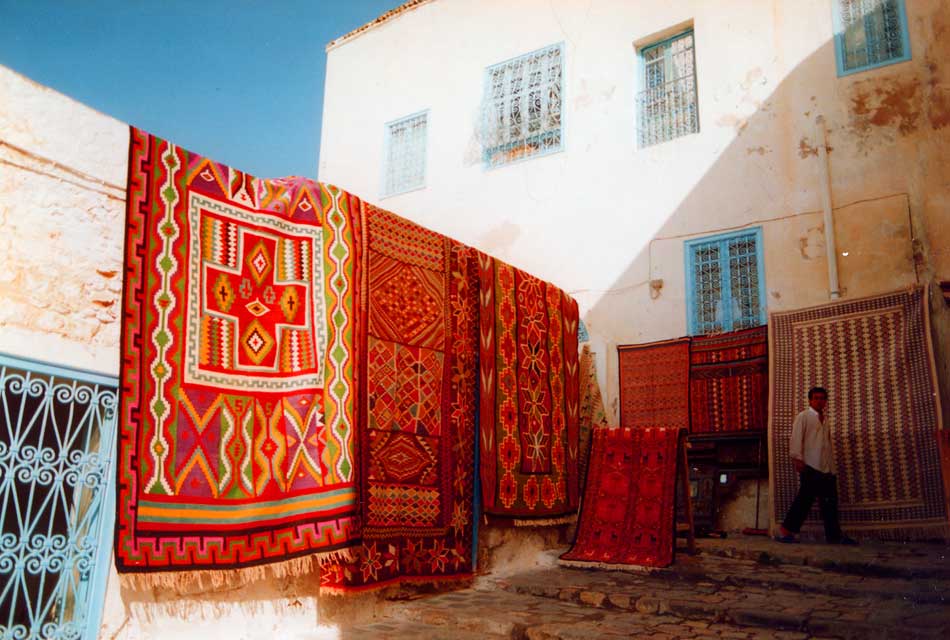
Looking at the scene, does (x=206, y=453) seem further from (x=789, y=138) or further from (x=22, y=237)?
(x=789, y=138)

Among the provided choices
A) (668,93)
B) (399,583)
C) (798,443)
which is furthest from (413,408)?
(668,93)

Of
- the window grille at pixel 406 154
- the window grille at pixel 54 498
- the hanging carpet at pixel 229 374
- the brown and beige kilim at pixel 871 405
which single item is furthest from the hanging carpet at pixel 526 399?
the window grille at pixel 406 154

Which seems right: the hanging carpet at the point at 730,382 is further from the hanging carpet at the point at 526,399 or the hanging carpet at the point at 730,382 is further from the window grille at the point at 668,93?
the window grille at the point at 668,93

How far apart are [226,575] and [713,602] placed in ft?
8.45

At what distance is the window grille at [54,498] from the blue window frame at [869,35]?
24.6 ft

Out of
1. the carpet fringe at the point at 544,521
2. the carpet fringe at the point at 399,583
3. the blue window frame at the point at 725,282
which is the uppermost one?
the blue window frame at the point at 725,282

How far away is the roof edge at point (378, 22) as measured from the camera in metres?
10.9

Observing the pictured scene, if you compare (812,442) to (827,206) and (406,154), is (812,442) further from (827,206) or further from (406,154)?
(406,154)

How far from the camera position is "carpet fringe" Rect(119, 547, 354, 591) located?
273cm

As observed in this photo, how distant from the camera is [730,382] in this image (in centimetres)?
688

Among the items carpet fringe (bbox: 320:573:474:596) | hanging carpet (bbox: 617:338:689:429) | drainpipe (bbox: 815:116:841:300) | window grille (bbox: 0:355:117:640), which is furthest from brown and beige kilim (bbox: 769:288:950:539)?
window grille (bbox: 0:355:117:640)

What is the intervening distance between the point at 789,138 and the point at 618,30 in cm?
273

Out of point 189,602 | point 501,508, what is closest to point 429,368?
point 501,508

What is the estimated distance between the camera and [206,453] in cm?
297
